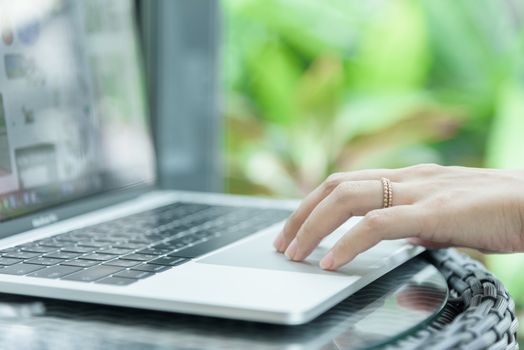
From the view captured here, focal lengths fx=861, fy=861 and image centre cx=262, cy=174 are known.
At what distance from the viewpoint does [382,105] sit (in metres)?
2.22

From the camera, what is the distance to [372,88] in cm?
226

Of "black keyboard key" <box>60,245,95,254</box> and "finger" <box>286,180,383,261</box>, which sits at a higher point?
"finger" <box>286,180,383,261</box>

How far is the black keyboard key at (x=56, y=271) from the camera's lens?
28.7 inches

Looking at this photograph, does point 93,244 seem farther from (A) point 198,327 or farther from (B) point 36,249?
(A) point 198,327

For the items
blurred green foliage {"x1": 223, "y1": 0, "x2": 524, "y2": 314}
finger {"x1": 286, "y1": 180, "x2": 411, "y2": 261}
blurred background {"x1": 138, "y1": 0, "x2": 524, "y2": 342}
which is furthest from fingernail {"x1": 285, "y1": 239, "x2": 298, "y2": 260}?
blurred green foliage {"x1": 223, "y1": 0, "x2": 524, "y2": 314}

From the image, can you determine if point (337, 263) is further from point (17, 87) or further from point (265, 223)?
point (17, 87)

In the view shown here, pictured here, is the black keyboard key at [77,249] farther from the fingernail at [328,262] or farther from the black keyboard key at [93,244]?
→ the fingernail at [328,262]

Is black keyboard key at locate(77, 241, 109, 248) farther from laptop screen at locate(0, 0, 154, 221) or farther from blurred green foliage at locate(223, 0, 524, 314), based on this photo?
blurred green foliage at locate(223, 0, 524, 314)

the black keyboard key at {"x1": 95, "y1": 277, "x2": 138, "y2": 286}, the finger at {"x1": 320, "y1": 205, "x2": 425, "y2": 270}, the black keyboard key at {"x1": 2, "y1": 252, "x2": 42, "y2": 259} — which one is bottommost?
the black keyboard key at {"x1": 2, "y1": 252, "x2": 42, "y2": 259}

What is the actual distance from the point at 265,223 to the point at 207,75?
0.56 meters

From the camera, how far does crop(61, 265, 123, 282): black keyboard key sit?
28.1 inches

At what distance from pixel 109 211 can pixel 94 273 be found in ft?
1.33

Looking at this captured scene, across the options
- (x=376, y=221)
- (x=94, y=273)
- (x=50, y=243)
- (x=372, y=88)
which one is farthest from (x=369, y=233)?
(x=372, y=88)

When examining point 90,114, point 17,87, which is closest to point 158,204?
point 90,114
